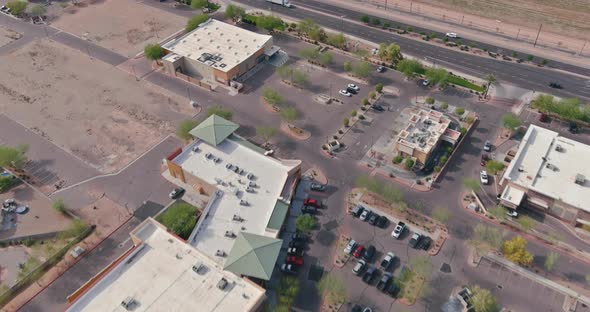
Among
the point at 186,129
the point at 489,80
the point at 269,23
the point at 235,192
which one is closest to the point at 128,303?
the point at 235,192

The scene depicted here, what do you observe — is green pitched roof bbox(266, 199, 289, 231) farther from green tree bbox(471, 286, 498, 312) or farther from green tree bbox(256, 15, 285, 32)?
green tree bbox(256, 15, 285, 32)

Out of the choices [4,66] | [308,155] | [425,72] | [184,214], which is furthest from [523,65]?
[4,66]

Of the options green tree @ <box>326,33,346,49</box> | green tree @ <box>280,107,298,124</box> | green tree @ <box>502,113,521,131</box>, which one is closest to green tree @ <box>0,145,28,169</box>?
green tree @ <box>280,107,298,124</box>

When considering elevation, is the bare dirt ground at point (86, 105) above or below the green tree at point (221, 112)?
below

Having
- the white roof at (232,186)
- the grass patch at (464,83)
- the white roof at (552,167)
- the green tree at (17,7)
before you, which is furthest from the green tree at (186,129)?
the green tree at (17,7)

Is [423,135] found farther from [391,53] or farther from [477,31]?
[477,31]

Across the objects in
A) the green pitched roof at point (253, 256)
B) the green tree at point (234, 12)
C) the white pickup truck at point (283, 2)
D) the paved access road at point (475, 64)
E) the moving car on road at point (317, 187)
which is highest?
the green tree at point (234, 12)

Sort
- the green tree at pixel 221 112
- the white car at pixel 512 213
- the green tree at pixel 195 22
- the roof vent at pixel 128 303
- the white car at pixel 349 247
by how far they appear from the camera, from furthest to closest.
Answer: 1. the green tree at pixel 195 22
2. the green tree at pixel 221 112
3. the white car at pixel 512 213
4. the white car at pixel 349 247
5. the roof vent at pixel 128 303

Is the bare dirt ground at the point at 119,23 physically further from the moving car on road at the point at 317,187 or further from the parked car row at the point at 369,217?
the parked car row at the point at 369,217
